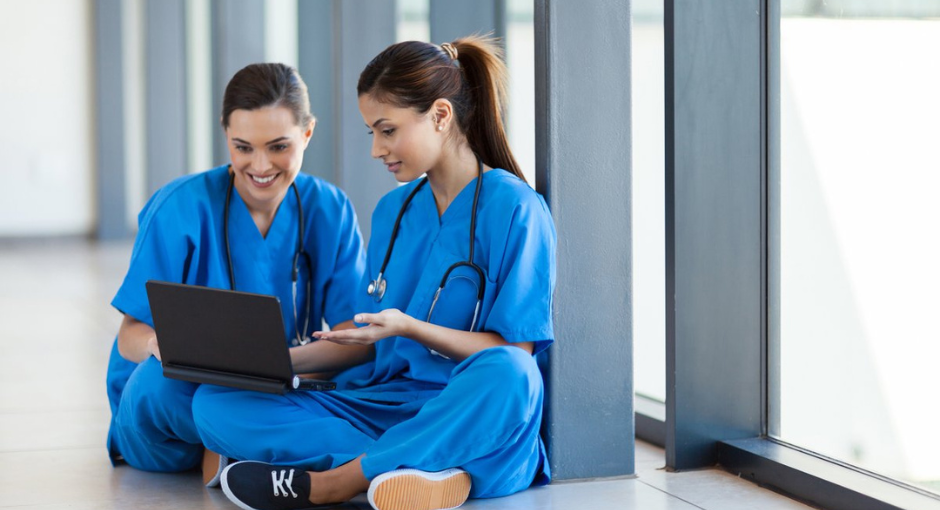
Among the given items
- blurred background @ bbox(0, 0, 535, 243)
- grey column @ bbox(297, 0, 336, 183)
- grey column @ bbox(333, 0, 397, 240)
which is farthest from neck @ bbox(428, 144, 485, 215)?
blurred background @ bbox(0, 0, 535, 243)

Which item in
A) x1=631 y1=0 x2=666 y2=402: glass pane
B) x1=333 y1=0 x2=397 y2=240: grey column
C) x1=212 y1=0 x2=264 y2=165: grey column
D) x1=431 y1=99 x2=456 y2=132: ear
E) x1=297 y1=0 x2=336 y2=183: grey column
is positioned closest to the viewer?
x1=431 y1=99 x2=456 y2=132: ear

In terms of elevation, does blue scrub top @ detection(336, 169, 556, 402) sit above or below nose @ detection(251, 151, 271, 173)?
below

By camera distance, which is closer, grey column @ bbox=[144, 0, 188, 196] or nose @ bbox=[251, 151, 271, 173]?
nose @ bbox=[251, 151, 271, 173]

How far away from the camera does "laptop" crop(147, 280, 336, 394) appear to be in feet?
6.42

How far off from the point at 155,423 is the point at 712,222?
4.02 ft

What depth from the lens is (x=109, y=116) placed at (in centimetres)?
909

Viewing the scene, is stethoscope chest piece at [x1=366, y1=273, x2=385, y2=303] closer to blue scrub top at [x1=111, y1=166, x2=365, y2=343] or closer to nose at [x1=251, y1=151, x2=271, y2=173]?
blue scrub top at [x1=111, y1=166, x2=365, y2=343]

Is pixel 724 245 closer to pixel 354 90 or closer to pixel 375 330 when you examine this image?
pixel 375 330

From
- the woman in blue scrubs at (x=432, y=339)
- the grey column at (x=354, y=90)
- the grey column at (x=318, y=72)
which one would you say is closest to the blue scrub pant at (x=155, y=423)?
the woman in blue scrubs at (x=432, y=339)

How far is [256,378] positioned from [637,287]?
1120mm

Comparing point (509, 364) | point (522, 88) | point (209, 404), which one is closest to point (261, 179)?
point (209, 404)

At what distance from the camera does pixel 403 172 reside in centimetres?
216

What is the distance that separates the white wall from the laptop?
758 cm

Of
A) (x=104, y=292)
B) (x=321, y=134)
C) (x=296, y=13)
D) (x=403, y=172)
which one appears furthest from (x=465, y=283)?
(x=104, y=292)
